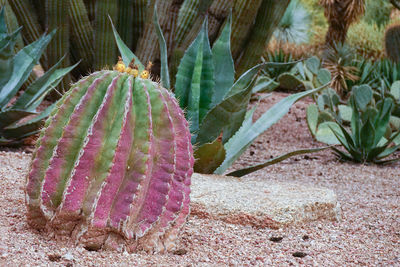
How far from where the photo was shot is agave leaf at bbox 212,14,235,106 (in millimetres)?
3484

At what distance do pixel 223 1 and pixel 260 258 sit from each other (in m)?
2.99

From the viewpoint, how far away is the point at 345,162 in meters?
5.17

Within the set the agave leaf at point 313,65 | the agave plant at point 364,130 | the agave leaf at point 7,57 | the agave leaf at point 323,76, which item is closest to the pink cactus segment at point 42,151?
the agave leaf at point 7,57

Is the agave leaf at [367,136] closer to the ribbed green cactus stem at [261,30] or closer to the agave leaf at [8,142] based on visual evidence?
the ribbed green cactus stem at [261,30]

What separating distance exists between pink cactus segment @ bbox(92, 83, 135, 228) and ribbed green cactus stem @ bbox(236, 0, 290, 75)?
320 cm

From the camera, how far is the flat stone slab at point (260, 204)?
98.0 inches

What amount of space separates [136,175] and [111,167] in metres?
0.09

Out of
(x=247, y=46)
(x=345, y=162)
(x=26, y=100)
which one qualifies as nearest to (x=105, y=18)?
(x=26, y=100)

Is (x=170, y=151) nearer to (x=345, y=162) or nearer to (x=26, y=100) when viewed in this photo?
(x=26, y=100)

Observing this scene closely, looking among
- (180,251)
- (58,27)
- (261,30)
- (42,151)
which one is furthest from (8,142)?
(180,251)

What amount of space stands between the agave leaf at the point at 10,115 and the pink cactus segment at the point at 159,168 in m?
2.25

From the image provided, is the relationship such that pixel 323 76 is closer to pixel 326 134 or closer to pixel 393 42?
pixel 326 134

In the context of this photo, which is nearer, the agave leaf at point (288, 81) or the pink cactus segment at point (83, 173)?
the pink cactus segment at point (83, 173)

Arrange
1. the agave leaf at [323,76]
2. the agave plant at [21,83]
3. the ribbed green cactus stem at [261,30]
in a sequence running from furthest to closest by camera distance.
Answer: the agave leaf at [323,76]
the ribbed green cactus stem at [261,30]
the agave plant at [21,83]
